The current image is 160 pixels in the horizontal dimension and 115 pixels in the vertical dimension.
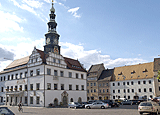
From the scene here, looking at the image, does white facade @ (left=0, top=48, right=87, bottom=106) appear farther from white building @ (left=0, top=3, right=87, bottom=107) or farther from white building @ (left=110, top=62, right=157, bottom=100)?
white building @ (left=110, top=62, right=157, bottom=100)

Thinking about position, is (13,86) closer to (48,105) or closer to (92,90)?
(48,105)

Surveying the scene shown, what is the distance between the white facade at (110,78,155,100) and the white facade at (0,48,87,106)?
853 inches

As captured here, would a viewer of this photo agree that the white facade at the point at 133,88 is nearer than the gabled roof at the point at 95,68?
Yes

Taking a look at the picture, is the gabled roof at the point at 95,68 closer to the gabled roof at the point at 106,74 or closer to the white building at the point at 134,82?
the gabled roof at the point at 106,74

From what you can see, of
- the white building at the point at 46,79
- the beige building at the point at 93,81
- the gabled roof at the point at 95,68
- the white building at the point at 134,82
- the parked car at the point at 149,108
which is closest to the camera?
the parked car at the point at 149,108

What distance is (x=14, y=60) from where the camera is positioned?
64312 mm

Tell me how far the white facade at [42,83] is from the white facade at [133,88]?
21.7 m

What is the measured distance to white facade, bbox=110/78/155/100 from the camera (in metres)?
65.1

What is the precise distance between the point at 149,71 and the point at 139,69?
15.5 feet

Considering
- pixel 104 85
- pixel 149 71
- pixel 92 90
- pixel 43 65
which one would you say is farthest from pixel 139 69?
pixel 43 65

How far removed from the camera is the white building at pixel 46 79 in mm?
44812

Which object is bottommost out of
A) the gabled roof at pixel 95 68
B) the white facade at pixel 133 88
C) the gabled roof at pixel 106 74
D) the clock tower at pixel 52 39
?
the white facade at pixel 133 88

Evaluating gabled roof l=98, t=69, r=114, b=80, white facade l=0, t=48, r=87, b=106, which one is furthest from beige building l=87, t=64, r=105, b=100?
A: white facade l=0, t=48, r=87, b=106

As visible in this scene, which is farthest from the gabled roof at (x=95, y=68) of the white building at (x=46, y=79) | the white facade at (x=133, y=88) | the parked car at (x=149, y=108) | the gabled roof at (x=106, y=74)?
the parked car at (x=149, y=108)
